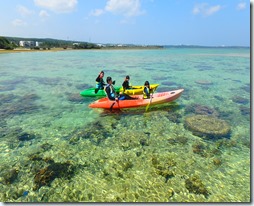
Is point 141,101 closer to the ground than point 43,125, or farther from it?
farther from it

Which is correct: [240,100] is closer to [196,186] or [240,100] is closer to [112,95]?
[112,95]

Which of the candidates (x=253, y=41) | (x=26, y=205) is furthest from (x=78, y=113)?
(x=253, y=41)

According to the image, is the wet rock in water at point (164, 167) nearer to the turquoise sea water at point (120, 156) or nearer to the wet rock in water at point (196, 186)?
the turquoise sea water at point (120, 156)

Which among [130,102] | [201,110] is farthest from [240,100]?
[130,102]

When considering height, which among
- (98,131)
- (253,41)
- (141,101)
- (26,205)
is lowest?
(26,205)

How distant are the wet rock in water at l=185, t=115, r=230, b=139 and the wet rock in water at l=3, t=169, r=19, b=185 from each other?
7.12 metres

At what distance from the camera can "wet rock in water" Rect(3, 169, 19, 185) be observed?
6.32 metres

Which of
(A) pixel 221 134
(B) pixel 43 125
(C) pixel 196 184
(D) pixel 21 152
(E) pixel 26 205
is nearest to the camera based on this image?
(E) pixel 26 205

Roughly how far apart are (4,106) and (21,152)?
22.1ft

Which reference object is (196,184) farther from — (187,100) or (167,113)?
(187,100)

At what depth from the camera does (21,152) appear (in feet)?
25.5

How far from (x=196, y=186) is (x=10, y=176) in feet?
18.8

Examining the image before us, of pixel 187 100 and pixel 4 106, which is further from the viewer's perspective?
pixel 187 100

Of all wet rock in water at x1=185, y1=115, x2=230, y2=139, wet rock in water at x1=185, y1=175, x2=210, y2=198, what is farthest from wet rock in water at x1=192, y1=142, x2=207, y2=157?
wet rock in water at x1=185, y1=175, x2=210, y2=198
